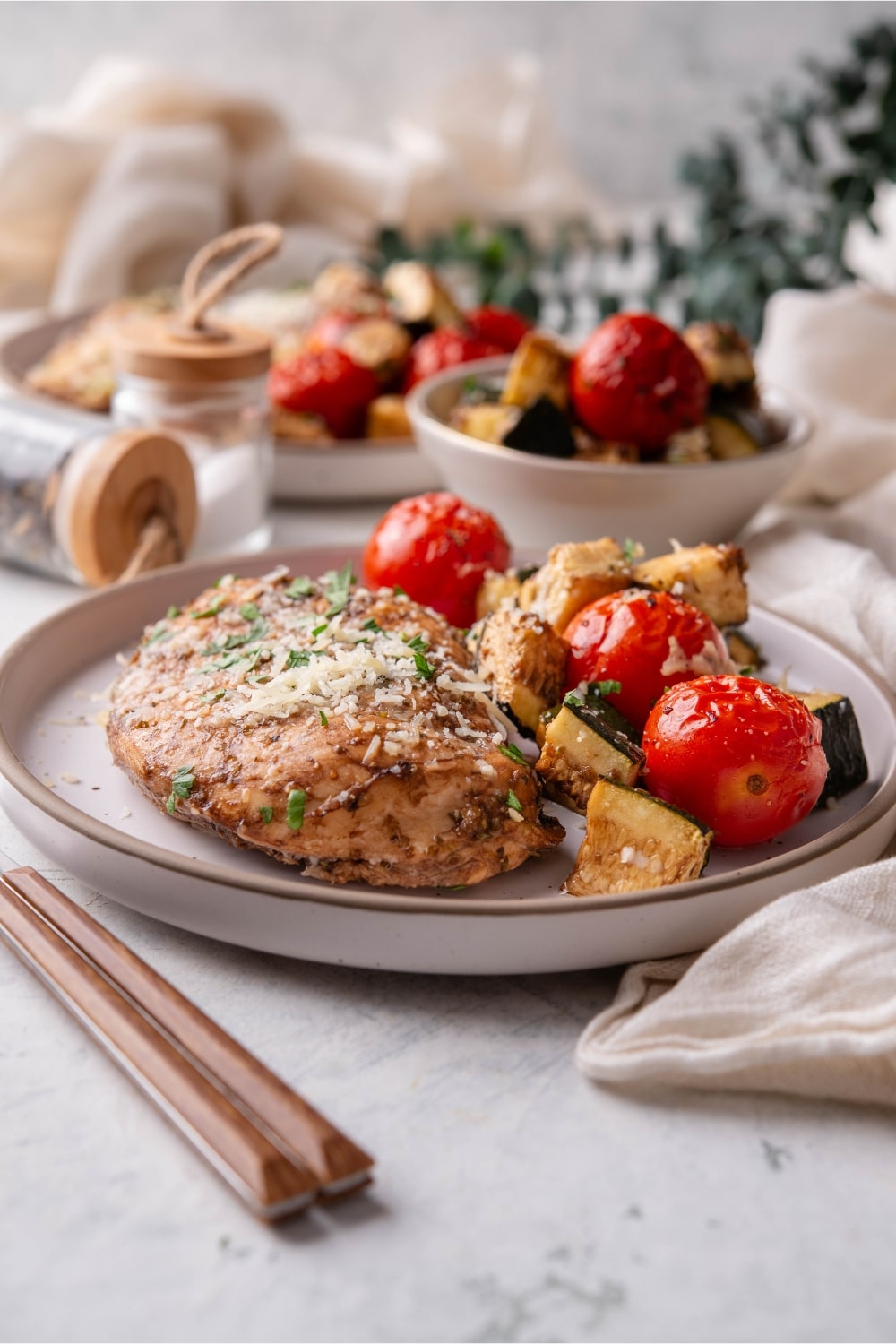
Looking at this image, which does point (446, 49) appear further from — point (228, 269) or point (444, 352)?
point (228, 269)

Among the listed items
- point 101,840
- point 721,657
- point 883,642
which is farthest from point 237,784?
point 883,642

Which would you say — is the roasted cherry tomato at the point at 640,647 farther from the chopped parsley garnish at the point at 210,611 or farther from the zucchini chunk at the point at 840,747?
the chopped parsley garnish at the point at 210,611

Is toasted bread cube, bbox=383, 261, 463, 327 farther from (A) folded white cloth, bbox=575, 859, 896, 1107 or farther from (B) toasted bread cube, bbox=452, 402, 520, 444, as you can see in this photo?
(A) folded white cloth, bbox=575, 859, 896, 1107

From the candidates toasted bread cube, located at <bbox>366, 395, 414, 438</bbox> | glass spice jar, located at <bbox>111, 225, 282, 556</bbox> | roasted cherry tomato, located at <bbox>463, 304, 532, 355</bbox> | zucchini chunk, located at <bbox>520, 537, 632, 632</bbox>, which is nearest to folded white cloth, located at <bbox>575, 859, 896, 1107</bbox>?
zucchini chunk, located at <bbox>520, 537, 632, 632</bbox>

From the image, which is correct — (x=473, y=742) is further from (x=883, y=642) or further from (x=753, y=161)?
(x=753, y=161)

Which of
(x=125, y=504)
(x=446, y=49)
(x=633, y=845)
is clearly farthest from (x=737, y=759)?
(x=446, y=49)
